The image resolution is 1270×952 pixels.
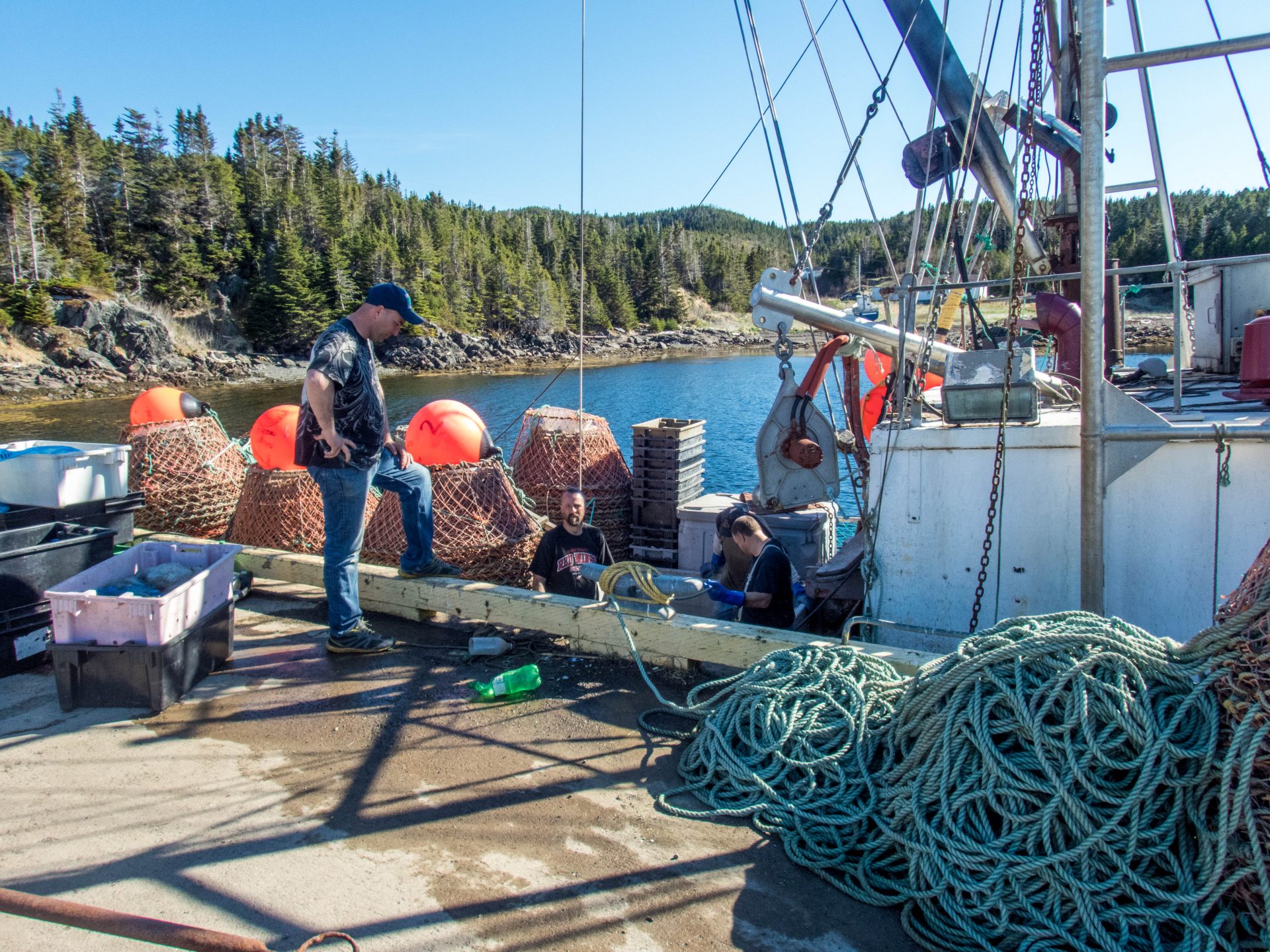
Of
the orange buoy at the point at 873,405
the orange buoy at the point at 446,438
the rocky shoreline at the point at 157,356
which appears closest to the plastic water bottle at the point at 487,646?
the orange buoy at the point at 446,438

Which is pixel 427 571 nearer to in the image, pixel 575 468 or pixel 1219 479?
pixel 575 468

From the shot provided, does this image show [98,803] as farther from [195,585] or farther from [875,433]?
[875,433]

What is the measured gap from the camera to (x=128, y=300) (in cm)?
6875

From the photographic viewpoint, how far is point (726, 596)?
15.6ft

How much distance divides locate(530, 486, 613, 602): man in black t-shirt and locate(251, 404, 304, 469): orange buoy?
255 centimetres

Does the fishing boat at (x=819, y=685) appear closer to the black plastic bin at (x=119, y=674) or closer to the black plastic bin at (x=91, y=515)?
the black plastic bin at (x=119, y=674)

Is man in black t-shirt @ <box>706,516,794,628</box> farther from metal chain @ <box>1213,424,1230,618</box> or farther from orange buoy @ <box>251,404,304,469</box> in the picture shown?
orange buoy @ <box>251,404,304,469</box>

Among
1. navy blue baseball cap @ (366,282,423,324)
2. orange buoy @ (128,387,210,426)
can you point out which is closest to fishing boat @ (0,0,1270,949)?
navy blue baseball cap @ (366,282,423,324)

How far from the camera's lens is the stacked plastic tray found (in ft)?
26.8

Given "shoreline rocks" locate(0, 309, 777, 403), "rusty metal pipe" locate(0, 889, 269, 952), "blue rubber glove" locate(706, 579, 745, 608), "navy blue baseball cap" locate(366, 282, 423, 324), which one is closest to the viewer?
"rusty metal pipe" locate(0, 889, 269, 952)

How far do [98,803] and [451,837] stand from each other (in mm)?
1375

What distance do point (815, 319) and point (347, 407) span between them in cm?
342

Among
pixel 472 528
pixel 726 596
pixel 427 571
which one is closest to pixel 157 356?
pixel 472 528

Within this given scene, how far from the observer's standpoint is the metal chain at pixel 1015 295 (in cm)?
413
